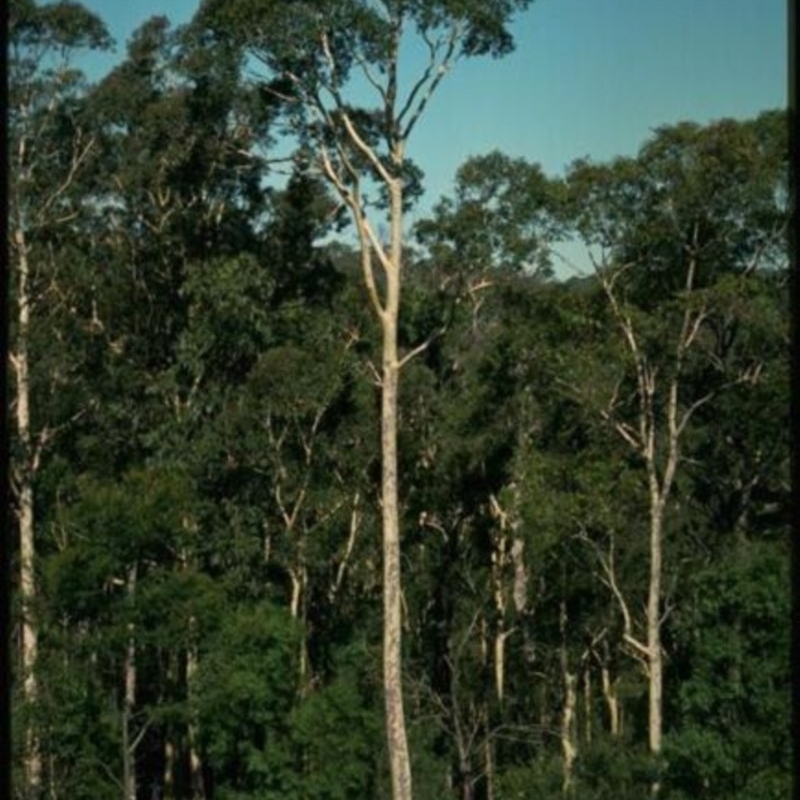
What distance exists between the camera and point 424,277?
12.4m

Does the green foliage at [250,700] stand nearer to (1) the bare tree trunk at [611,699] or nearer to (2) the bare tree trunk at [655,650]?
(2) the bare tree trunk at [655,650]

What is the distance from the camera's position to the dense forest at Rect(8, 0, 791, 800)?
9.88m

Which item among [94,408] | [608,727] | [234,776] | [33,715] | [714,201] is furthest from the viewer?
[608,727]

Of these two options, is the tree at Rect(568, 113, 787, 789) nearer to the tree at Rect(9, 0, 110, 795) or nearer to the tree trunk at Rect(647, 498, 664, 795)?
the tree trunk at Rect(647, 498, 664, 795)

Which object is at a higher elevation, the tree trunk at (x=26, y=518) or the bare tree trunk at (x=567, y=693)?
the tree trunk at (x=26, y=518)

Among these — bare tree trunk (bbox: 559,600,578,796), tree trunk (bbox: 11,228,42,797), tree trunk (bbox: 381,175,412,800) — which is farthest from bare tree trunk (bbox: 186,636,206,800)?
bare tree trunk (bbox: 559,600,578,796)

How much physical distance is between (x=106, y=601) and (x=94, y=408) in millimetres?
2556

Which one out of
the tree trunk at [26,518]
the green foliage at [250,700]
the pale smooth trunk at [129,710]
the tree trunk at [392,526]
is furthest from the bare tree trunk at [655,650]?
the tree trunk at [26,518]

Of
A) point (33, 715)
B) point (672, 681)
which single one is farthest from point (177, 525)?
point (672, 681)

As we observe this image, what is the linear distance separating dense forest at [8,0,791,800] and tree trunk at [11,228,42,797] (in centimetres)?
4

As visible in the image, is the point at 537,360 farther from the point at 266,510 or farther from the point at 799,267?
the point at 799,267

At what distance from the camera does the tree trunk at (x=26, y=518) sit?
10.2m

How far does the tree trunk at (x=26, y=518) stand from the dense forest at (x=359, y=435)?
42mm

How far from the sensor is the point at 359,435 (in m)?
13.5
